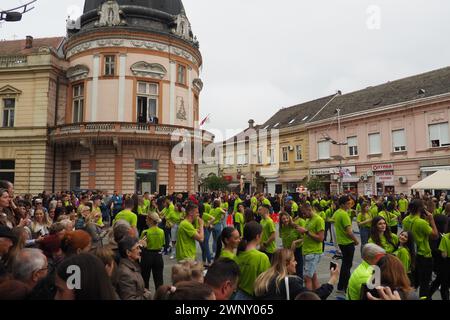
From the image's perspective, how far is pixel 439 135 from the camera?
26125 millimetres

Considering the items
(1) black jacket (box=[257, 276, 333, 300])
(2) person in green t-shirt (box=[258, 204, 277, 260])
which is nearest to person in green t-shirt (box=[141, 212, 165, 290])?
(2) person in green t-shirt (box=[258, 204, 277, 260])

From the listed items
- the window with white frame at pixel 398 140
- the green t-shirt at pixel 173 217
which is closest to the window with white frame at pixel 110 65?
the green t-shirt at pixel 173 217

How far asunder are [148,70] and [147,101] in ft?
7.39

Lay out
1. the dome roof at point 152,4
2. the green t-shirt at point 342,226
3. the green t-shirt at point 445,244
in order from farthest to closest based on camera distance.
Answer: the dome roof at point 152,4, the green t-shirt at point 342,226, the green t-shirt at point 445,244

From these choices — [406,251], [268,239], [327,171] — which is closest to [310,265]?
[268,239]

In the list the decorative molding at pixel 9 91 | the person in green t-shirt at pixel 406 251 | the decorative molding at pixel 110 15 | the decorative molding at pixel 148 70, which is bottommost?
the person in green t-shirt at pixel 406 251

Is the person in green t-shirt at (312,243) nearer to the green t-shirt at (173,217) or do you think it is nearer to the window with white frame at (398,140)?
the green t-shirt at (173,217)

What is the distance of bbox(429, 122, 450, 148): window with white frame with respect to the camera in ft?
84.1

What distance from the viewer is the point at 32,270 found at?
3.38 m

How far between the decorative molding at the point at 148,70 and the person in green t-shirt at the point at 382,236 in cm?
2303

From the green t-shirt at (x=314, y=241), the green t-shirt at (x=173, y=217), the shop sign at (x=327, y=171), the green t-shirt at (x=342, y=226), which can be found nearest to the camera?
the green t-shirt at (x=314, y=241)

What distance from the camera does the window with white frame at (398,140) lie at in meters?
28.6

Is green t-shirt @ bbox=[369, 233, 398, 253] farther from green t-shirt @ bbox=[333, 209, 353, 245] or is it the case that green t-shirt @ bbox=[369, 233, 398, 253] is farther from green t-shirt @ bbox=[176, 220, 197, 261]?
green t-shirt @ bbox=[176, 220, 197, 261]

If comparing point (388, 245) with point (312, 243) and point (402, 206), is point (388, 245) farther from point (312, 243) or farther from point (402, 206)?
point (402, 206)
